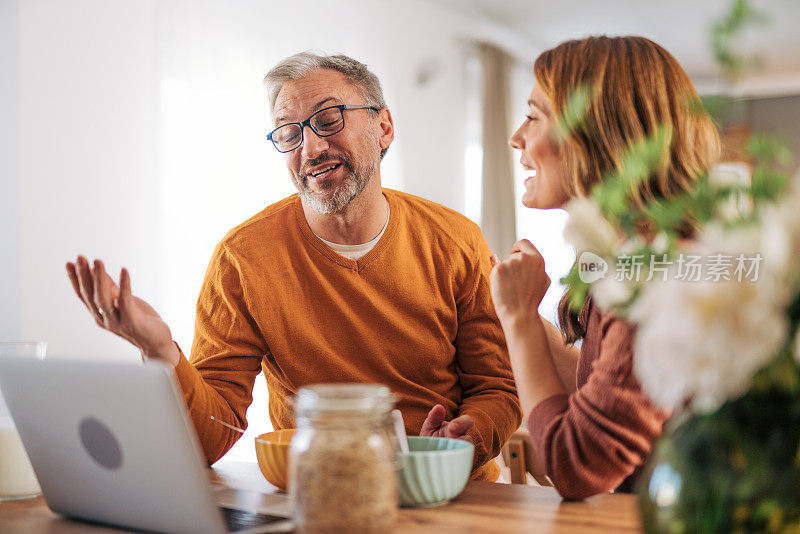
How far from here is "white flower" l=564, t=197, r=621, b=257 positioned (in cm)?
58

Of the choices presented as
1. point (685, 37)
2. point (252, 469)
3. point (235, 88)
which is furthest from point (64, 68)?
point (685, 37)

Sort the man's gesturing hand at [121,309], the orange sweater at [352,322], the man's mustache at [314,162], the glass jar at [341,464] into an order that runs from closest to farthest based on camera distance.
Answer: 1. the glass jar at [341,464]
2. the man's gesturing hand at [121,309]
3. the orange sweater at [352,322]
4. the man's mustache at [314,162]

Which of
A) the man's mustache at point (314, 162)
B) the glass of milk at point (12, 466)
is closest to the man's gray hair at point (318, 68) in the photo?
the man's mustache at point (314, 162)

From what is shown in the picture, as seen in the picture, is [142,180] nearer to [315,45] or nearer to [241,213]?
[241,213]

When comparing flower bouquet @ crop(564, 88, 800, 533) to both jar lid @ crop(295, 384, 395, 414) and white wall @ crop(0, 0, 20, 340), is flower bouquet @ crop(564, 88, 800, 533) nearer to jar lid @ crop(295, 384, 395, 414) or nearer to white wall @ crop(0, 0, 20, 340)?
jar lid @ crop(295, 384, 395, 414)

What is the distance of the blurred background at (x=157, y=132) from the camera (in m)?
2.40

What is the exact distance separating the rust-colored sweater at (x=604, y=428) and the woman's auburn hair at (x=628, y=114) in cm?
24

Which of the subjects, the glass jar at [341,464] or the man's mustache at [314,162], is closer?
the glass jar at [341,464]

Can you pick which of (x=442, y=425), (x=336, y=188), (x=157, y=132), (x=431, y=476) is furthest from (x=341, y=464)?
(x=157, y=132)

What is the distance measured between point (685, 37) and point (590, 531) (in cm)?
563

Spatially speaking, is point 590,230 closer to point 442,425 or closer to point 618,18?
point 442,425

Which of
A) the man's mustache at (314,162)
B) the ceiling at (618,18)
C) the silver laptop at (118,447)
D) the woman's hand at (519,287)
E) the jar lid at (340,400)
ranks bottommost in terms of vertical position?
the silver laptop at (118,447)

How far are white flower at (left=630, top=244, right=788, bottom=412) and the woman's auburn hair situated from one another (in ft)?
1.82

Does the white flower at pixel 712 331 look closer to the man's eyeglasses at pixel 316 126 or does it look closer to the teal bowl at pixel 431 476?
the teal bowl at pixel 431 476
